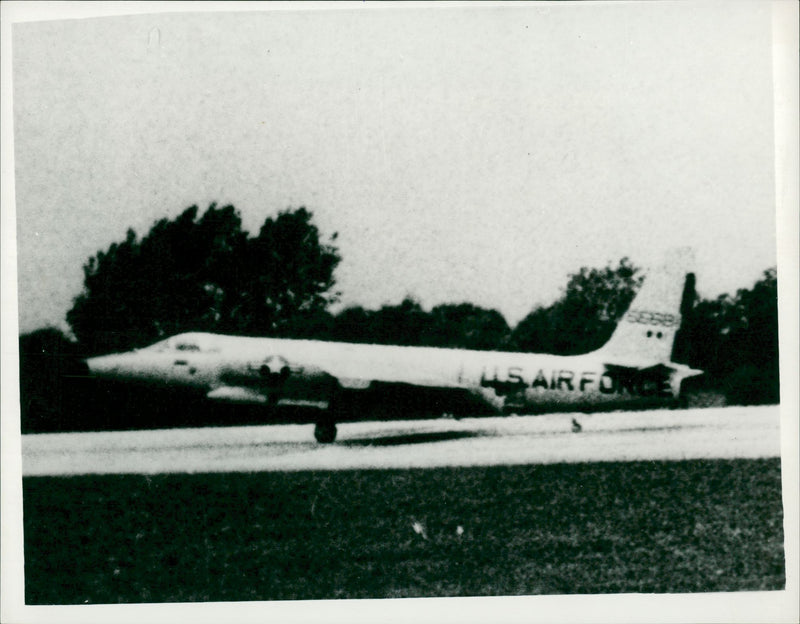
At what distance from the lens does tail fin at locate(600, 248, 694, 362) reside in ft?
7.66

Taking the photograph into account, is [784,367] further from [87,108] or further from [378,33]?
[87,108]

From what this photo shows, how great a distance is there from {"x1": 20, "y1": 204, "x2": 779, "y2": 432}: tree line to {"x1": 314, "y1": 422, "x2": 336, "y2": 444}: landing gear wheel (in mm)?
374

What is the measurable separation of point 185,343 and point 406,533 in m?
1.17

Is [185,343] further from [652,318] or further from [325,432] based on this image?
[652,318]

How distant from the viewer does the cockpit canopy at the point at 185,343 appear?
7.83ft

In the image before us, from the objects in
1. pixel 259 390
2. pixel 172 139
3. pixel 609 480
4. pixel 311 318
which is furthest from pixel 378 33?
pixel 609 480

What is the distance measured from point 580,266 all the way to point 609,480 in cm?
86

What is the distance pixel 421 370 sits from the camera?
95.9 inches

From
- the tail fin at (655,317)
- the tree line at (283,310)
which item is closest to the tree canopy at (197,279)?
the tree line at (283,310)

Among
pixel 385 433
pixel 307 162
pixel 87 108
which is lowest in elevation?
pixel 385 433

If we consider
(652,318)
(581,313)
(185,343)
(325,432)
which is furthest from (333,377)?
(652,318)

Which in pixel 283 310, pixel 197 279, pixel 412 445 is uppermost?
pixel 197 279

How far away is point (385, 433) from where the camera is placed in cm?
238

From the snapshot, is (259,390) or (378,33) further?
(259,390)
